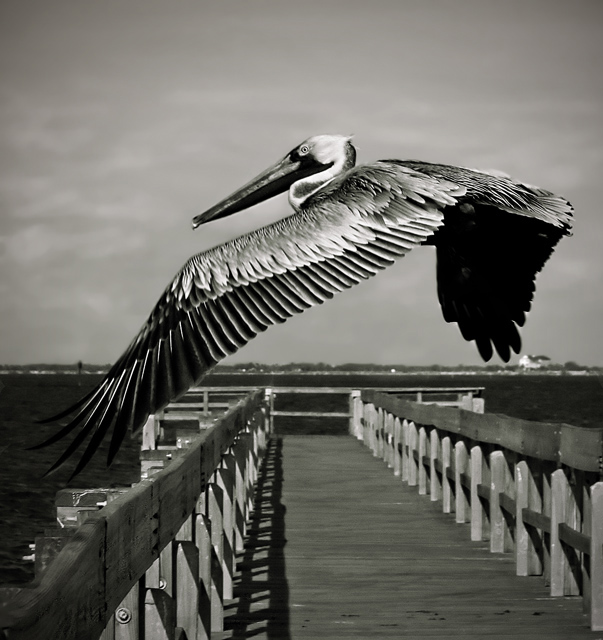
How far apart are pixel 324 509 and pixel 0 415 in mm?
57733

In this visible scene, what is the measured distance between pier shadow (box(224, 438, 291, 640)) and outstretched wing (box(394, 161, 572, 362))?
1.95 meters

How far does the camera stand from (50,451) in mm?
40906

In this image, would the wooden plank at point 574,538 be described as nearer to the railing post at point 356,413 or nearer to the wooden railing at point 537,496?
the wooden railing at point 537,496

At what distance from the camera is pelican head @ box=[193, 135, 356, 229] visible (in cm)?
596

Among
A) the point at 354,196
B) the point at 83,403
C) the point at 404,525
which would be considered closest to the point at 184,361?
the point at 83,403

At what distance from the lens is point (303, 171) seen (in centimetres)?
616

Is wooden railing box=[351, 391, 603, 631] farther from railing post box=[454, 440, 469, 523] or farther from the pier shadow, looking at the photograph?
the pier shadow

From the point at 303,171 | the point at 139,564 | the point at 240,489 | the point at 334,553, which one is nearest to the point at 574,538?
the point at 334,553

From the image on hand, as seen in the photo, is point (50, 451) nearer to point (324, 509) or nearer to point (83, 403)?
point (324, 509)

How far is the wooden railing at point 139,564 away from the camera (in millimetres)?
1850

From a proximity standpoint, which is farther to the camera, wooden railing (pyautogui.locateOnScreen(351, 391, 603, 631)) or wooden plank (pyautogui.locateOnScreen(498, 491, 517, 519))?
wooden plank (pyautogui.locateOnScreen(498, 491, 517, 519))

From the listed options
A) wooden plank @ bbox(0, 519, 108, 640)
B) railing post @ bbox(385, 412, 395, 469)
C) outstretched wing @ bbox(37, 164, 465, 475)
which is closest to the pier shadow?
outstretched wing @ bbox(37, 164, 465, 475)

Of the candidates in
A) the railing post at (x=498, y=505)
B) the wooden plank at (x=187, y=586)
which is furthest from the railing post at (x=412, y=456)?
the wooden plank at (x=187, y=586)

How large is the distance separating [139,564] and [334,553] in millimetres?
4275
